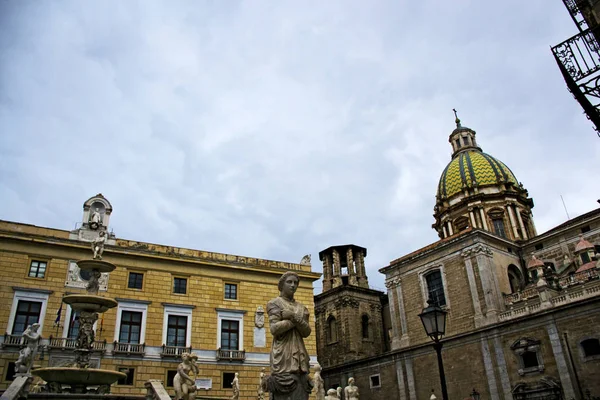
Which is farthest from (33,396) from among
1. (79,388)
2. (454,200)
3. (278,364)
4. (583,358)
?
(454,200)

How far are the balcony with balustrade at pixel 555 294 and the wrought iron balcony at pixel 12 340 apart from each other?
2670cm

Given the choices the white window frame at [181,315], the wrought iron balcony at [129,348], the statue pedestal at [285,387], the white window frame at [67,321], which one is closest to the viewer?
the statue pedestal at [285,387]

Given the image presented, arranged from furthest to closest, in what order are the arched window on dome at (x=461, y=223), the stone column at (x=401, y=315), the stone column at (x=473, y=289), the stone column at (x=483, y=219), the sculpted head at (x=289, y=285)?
the arched window on dome at (x=461, y=223), the stone column at (x=483, y=219), the stone column at (x=401, y=315), the stone column at (x=473, y=289), the sculpted head at (x=289, y=285)

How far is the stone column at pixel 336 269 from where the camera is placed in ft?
154

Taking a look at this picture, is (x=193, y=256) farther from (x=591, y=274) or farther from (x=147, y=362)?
(x=591, y=274)

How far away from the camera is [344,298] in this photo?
4438 centimetres

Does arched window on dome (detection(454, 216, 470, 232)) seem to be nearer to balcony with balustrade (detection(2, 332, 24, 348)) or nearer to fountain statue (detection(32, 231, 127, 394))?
fountain statue (detection(32, 231, 127, 394))

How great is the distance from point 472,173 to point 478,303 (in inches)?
640

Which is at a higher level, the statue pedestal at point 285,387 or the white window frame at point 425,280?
the white window frame at point 425,280

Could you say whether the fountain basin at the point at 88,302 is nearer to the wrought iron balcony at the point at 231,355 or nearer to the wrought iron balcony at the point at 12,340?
the wrought iron balcony at the point at 12,340

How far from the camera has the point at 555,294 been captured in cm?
2733

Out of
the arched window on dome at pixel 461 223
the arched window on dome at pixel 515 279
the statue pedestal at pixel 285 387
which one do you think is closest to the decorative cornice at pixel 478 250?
the arched window on dome at pixel 515 279

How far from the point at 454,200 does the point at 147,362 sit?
30315mm

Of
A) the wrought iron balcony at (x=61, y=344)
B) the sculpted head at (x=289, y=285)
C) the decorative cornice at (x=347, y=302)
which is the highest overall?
the decorative cornice at (x=347, y=302)
